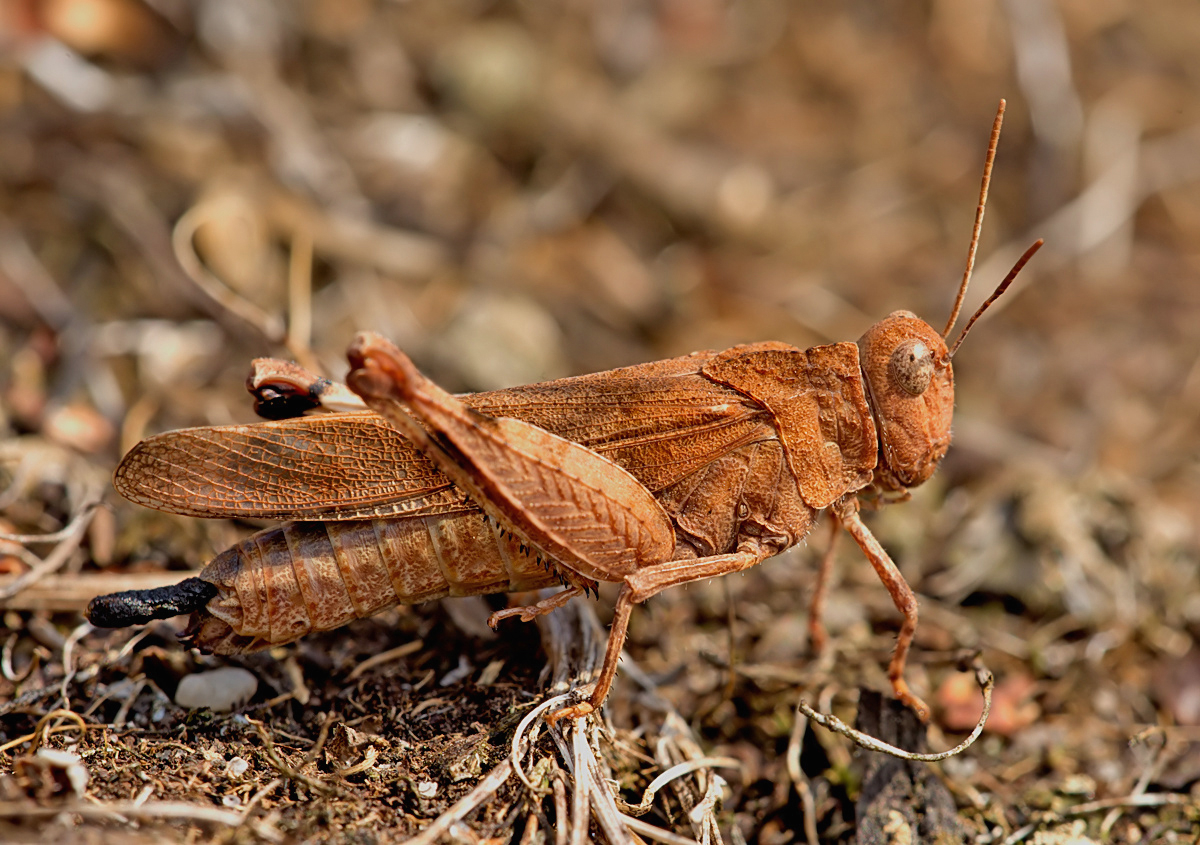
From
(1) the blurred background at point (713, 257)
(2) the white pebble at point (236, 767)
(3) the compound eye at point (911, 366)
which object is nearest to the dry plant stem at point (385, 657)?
(2) the white pebble at point (236, 767)

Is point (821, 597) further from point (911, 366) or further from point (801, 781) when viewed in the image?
point (911, 366)

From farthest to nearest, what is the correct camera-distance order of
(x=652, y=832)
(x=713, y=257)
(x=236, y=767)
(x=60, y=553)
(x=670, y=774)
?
1. (x=713, y=257)
2. (x=60, y=553)
3. (x=670, y=774)
4. (x=236, y=767)
5. (x=652, y=832)

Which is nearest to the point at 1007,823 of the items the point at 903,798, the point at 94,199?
the point at 903,798

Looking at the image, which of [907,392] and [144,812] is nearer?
[144,812]

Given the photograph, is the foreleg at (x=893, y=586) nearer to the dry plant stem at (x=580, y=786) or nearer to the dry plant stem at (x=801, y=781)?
the dry plant stem at (x=801, y=781)

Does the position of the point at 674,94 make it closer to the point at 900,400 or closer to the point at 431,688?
the point at 900,400

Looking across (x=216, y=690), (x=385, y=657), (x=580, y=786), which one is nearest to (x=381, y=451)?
(x=385, y=657)

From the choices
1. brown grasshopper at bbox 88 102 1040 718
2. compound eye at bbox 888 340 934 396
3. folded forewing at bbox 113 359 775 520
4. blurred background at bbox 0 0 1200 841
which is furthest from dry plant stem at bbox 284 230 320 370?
compound eye at bbox 888 340 934 396
